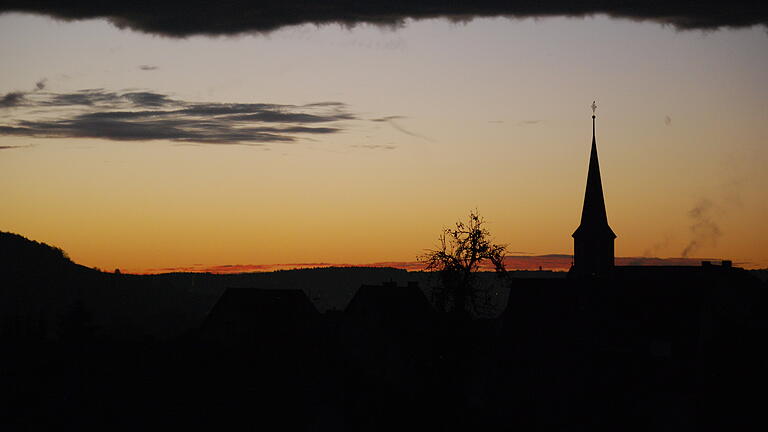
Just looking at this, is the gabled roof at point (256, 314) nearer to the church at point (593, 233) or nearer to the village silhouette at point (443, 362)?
the village silhouette at point (443, 362)

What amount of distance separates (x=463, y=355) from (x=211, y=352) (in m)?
10.9

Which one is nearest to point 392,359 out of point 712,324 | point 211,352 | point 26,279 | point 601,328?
point 601,328

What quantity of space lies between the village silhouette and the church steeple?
139 mm

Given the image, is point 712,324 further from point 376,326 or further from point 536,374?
point 376,326

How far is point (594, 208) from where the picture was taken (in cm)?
9381

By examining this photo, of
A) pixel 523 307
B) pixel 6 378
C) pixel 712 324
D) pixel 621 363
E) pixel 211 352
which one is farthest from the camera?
pixel 523 307

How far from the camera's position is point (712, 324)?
6297cm

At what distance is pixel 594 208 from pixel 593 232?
6.92ft

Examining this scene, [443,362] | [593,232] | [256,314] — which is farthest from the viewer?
[593,232]

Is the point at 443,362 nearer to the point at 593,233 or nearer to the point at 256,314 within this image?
the point at 256,314

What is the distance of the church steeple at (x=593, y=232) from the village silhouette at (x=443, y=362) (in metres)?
0.14

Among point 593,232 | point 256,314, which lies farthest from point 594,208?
point 256,314

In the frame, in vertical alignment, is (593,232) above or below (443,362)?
below

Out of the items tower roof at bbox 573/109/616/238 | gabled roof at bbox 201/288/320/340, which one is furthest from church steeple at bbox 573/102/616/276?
gabled roof at bbox 201/288/320/340
